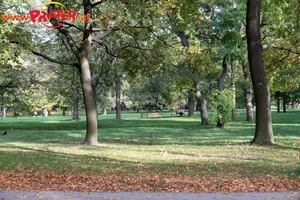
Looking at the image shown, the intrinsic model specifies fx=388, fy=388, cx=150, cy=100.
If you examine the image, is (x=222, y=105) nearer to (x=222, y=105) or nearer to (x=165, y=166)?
(x=222, y=105)

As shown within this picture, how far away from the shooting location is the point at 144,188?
25.3ft

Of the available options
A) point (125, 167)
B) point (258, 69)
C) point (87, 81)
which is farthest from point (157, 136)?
point (125, 167)

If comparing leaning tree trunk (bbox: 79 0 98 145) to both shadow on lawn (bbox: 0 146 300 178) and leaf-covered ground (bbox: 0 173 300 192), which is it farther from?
leaf-covered ground (bbox: 0 173 300 192)

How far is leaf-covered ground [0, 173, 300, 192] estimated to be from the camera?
7613 mm

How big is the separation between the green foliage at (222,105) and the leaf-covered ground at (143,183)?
54.8ft

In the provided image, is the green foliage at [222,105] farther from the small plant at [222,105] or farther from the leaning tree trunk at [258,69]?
the leaning tree trunk at [258,69]

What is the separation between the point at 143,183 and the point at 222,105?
1806 cm

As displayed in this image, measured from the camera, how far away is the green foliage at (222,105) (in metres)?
25.4

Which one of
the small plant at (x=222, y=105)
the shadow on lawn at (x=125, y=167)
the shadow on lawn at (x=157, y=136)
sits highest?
the small plant at (x=222, y=105)

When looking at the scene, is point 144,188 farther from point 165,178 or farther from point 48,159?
point 48,159

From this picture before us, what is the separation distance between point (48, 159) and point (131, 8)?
24.9 feet

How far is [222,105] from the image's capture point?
2552cm

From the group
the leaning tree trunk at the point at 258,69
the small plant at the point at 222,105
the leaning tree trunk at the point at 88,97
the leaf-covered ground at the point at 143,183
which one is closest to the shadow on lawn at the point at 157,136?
the small plant at the point at 222,105

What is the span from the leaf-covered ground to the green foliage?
1670cm
